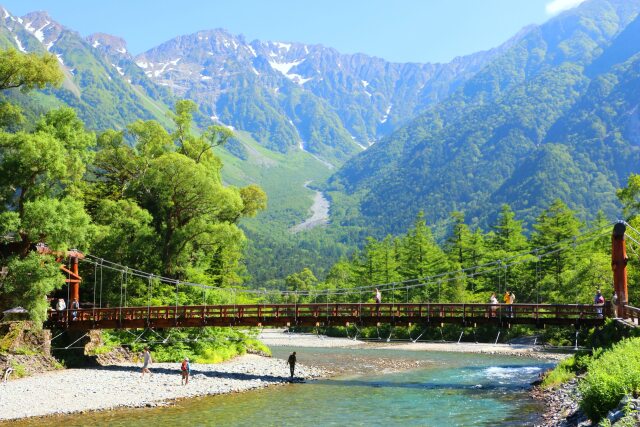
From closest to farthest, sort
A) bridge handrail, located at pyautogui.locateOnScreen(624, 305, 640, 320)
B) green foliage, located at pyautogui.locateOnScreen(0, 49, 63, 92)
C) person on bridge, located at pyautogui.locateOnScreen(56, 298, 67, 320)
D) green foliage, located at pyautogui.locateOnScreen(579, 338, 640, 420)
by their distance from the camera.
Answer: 1. green foliage, located at pyautogui.locateOnScreen(579, 338, 640, 420)
2. bridge handrail, located at pyautogui.locateOnScreen(624, 305, 640, 320)
3. green foliage, located at pyautogui.locateOnScreen(0, 49, 63, 92)
4. person on bridge, located at pyautogui.locateOnScreen(56, 298, 67, 320)

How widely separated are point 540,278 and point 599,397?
1948 inches

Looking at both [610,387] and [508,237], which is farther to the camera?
[508,237]

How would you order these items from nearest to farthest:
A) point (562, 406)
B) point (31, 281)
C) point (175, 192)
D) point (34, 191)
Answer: point (562, 406), point (31, 281), point (34, 191), point (175, 192)

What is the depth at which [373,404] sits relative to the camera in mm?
28047

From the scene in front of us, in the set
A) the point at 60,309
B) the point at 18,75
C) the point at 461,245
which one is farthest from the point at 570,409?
the point at 461,245

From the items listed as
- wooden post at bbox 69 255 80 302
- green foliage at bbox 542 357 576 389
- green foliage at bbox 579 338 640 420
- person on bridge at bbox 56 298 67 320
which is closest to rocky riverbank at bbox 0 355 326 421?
person on bridge at bbox 56 298 67 320

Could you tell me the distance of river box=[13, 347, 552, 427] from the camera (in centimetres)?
2412

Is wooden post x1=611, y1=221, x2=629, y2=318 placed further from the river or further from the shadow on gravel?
the shadow on gravel

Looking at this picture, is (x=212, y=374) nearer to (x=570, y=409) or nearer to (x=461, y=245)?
(x=570, y=409)

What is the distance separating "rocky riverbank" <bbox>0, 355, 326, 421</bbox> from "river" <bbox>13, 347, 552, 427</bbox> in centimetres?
120

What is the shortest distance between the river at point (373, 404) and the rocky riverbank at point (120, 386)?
3.95 feet

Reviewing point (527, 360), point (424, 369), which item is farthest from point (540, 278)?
point (424, 369)

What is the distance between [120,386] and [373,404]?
11.6 m

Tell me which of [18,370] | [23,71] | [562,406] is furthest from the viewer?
[23,71]
